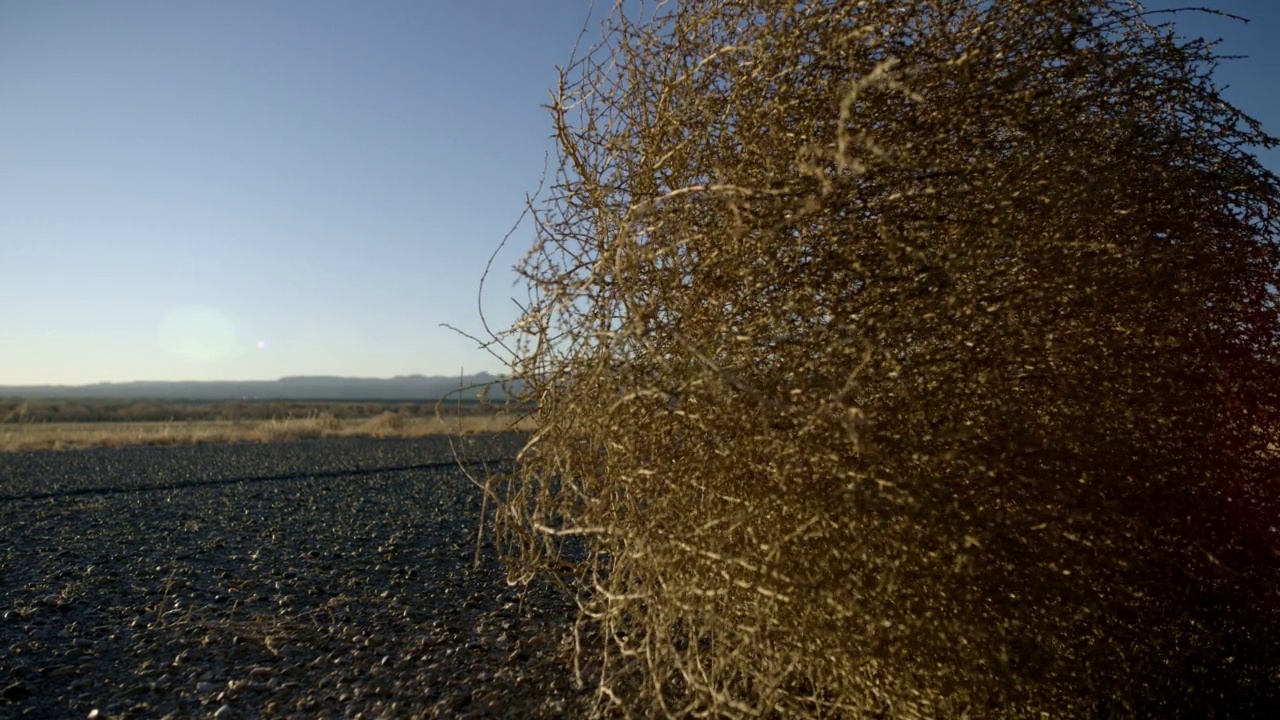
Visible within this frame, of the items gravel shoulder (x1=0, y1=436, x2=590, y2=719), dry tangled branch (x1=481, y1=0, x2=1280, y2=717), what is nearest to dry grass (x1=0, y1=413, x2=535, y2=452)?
gravel shoulder (x1=0, y1=436, x2=590, y2=719)

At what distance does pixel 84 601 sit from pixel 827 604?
5189 mm

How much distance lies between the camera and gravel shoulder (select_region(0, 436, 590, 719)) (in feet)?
13.8

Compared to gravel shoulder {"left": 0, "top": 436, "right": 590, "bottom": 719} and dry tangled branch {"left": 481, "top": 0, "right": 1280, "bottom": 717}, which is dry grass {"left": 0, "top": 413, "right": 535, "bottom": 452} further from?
dry tangled branch {"left": 481, "top": 0, "right": 1280, "bottom": 717}

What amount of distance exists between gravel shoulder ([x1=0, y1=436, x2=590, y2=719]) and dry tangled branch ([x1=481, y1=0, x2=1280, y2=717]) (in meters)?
1.35

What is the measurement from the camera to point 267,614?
18.3 ft

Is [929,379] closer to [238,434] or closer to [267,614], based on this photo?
[267,614]

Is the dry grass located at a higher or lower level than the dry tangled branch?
lower

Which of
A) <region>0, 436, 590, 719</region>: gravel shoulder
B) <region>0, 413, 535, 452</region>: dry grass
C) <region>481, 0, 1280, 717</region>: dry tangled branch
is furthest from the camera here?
<region>0, 413, 535, 452</region>: dry grass

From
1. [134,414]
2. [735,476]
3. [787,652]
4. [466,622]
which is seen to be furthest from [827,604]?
[134,414]

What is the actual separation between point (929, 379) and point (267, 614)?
14.6 ft

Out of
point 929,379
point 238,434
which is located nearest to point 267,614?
point 929,379

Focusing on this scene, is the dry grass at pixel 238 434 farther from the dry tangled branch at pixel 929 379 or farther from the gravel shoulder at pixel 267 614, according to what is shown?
the dry tangled branch at pixel 929 379

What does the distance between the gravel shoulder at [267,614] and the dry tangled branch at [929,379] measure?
4.43ft

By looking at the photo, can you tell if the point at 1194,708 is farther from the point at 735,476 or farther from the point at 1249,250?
the point at 735,476
